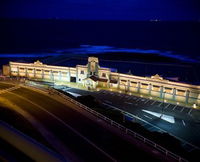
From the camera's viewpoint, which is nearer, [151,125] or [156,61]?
[151,125]

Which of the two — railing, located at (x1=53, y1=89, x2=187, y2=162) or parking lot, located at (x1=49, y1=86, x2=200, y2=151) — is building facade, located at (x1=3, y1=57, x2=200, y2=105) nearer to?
parking lot, located at (x1=49, y1=86, x2=200, y2=151)

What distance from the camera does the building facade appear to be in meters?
60.3

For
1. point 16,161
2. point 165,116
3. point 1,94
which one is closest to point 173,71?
point 165,116

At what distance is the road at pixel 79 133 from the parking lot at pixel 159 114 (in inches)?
543

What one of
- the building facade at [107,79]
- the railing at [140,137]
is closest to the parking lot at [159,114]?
the building facade at [107,79]

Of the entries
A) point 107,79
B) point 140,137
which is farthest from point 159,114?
point 140,137

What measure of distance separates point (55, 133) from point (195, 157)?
19.8 meters

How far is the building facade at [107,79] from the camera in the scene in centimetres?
6028

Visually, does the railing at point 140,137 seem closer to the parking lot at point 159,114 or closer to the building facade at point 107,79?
the parking lot at point 159,114

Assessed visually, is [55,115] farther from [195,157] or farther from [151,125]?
[195,157]

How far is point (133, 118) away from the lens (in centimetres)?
5206

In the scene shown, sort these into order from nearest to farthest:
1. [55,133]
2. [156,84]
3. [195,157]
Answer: [195,157], [55,133], [156,84]

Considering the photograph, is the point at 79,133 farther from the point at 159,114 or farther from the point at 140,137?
the point at 159,114

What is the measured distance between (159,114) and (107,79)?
20.3 m
